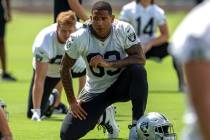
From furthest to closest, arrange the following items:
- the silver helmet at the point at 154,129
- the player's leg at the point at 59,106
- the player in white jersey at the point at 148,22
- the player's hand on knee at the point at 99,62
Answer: the player in white jersey at the point at 148,22 → the player's leg at the point at 59,106 → the player's hand on knee at the point at 99,62 → the silver helmet at the point at 154,129

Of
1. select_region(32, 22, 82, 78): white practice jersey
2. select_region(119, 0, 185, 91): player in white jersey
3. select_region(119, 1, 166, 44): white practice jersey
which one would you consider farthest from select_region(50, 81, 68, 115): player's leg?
select_region(119, 1, 166, 44): white practice jersey

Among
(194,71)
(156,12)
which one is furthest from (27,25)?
(194,71)

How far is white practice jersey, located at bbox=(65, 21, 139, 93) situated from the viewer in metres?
6.97

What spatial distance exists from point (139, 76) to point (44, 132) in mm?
1394

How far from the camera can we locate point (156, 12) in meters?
12.3

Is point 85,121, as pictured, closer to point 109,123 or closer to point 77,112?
point 77,112

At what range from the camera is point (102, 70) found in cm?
713

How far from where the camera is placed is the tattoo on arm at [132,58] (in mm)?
6914

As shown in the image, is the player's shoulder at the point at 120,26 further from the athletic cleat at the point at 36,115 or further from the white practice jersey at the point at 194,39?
the white practice jersey at the point at 194,39

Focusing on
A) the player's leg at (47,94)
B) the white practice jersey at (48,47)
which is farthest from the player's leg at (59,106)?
the white practice jersey at (48,47)

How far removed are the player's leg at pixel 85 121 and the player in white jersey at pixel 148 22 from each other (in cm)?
502

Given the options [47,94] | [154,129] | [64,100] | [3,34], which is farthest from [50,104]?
[3,34]

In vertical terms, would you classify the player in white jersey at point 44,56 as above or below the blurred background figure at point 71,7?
below

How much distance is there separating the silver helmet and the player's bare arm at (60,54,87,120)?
0.63 meters
